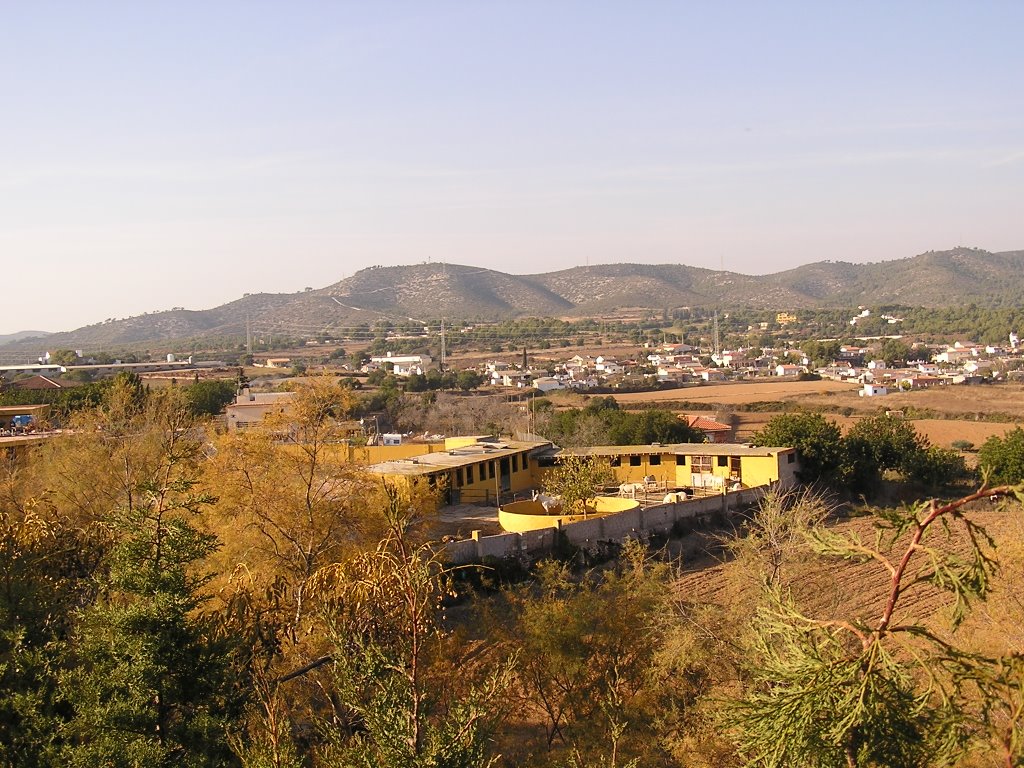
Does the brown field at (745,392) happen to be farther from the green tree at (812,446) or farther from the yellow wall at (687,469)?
the yellow wall at (687,469)

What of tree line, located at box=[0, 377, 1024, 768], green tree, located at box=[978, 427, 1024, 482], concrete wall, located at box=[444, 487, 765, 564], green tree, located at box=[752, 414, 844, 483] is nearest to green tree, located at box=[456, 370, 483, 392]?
green tree, located at box=[752, 414, 844, 483]

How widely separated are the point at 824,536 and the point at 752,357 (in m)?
117

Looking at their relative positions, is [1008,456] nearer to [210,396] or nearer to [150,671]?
[150,671]

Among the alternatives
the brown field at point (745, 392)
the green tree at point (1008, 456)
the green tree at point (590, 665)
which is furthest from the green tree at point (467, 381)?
the green tree at point (590, 665)

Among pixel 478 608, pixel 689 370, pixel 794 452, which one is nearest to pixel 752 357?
pixel 689 370

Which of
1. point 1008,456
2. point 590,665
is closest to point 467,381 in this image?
point 1008,456

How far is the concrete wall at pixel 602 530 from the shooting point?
76.1ft

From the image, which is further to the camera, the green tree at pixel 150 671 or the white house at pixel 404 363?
the white house at pixel 404 363

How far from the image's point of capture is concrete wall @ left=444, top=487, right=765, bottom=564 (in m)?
23.2

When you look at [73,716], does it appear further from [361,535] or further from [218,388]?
[218,388]

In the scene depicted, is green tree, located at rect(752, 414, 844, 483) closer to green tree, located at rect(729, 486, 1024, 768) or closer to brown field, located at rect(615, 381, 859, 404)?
green tree, located at rect(729, 486, 1024, 768)

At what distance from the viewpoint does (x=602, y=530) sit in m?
25.8

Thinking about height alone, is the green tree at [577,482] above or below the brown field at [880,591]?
above

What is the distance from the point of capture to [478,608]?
18.3 metres
